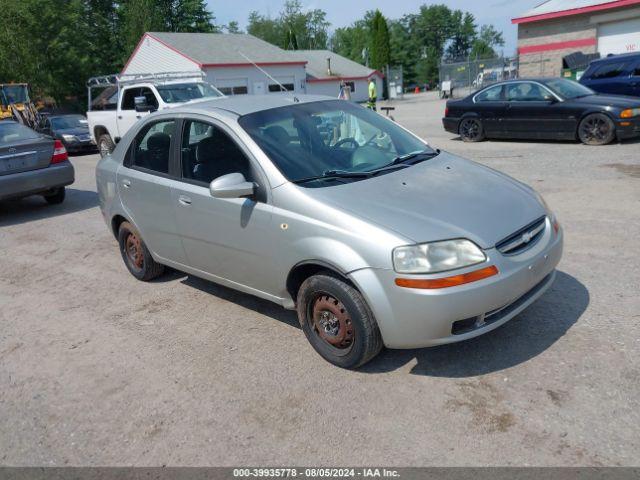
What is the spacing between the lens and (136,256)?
5.66m

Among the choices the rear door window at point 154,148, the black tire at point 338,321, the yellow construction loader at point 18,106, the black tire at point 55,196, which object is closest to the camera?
the black tire at point 338,321

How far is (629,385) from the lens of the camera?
3.27 metres

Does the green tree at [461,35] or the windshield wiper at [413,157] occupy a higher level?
the green tree at [461,35]

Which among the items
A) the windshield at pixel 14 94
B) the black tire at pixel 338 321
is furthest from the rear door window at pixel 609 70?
the windshield at pixel 14 94

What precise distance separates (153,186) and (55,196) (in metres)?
6.08

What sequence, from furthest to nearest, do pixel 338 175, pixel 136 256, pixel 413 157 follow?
pixel 136 256, pixel 413 157, pixel 338 175

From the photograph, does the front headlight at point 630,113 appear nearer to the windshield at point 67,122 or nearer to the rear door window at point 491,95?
the rear door window at point 491,95

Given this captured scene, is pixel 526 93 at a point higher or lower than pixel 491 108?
higher

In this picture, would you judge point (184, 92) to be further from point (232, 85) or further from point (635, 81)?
point (232, 85)

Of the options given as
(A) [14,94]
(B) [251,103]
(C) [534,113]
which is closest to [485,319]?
(B) [251,103]

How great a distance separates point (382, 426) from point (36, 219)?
25.9 ft

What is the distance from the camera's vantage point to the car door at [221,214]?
3.99m

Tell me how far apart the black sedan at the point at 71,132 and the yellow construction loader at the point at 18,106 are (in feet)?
16.0

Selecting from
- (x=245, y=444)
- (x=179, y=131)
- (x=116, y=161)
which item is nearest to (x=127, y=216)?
(x=116, y=161)
